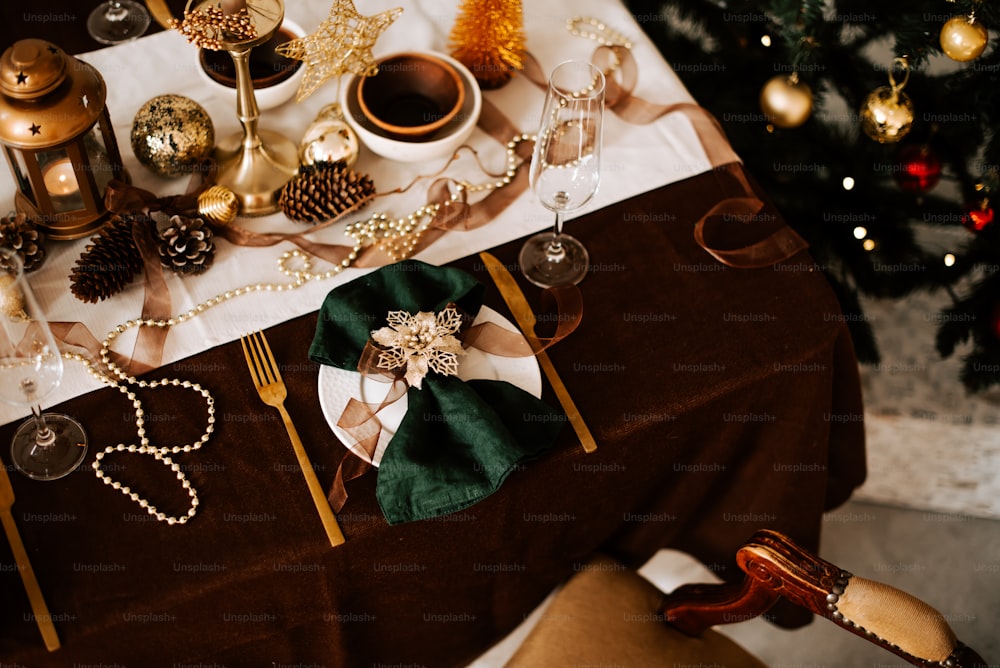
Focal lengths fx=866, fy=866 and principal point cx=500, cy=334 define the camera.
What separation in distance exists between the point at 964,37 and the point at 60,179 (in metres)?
1.19

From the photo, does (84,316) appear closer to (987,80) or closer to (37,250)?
(37,250)

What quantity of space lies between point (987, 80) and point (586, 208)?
2.28 ft

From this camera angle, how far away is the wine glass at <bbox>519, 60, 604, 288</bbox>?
0.92 m

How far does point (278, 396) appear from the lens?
3.17 feet

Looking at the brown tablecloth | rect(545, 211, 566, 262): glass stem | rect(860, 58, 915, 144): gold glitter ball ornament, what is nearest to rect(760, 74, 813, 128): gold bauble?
rect(860, 58, 915, 144): gold glitter ball ornament

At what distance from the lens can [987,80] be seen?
4.35 ft

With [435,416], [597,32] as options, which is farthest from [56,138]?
[597,32]

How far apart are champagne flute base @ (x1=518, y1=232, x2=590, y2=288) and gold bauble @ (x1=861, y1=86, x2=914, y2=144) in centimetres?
58

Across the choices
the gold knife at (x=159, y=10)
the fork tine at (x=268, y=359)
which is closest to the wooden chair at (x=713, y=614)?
the fork tine at (x=268, y=359)

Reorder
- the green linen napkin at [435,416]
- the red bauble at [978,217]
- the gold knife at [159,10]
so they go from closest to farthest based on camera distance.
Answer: the green linen napkin at [435,416] → the gold knife at [159,10] → the red bauble at [978,217]

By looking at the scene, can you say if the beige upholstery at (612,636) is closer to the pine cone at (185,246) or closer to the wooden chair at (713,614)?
the wooden chair at (713,614)

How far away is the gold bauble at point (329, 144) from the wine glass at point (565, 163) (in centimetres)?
26

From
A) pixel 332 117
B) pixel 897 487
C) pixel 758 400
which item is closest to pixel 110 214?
pixel 332 117

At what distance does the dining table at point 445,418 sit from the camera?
34.9 inches
